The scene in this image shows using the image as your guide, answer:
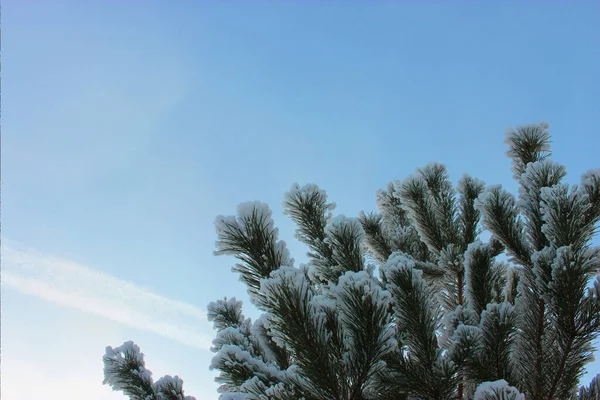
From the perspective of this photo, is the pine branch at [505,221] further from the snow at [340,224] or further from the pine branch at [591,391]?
the snow at [340,224]

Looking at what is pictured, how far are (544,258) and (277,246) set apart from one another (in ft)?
4.86

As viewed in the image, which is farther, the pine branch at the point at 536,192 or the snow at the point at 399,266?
the pine branch at the point at 536,192

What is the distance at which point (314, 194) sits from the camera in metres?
2.21

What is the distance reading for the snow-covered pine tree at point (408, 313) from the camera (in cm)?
167

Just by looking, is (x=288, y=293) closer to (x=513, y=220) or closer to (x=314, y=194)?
(x=314, y=194)

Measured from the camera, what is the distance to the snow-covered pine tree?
167 centimetres

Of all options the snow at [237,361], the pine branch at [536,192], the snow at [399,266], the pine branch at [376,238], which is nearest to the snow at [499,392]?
Result: the snow at [399,266]

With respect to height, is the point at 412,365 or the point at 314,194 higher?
the point at 314,194

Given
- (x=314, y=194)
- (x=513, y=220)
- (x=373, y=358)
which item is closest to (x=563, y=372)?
(x=513, y=220)

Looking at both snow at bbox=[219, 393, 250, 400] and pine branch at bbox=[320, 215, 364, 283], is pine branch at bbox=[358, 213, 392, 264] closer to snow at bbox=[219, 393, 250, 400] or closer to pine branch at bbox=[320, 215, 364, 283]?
pine branch at bbox=[320, 215, 364, 283]

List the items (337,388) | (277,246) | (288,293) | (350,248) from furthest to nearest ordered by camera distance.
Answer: (350,248) < (277,246) < (337,388) < (288,293)

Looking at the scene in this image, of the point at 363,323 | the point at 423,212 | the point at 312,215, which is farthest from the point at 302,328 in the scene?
the point at 423,212

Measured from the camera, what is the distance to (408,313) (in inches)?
75.6

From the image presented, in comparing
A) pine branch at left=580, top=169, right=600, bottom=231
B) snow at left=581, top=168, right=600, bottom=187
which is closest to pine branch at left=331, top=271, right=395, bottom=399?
pine branch at left=580, top=169, right=600, bottom=231
